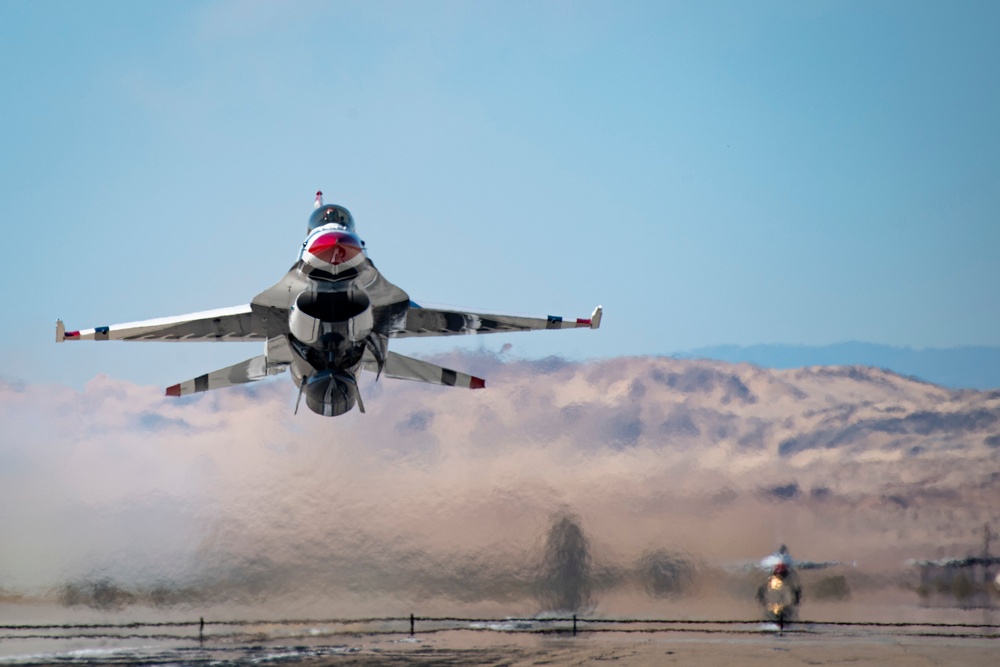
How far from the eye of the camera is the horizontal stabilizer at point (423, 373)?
38.3 metres

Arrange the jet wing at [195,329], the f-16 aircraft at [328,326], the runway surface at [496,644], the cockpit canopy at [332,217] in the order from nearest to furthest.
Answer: the f-16 aircraft at [328,326] → the cockpit canopy at [332,217] → the jet wing at [195,329] → the runway surface at [496,644]

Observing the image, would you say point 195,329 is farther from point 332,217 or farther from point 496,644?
point 496,644

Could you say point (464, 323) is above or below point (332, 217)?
below

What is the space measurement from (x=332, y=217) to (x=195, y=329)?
21.0ft

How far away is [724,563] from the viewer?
40.8 meters

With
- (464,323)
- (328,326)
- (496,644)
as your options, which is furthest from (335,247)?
(496,644)

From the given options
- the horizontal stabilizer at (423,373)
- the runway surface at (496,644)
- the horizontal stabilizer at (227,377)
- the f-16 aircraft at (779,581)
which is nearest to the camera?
the horizontal stabilizer at (227,377)

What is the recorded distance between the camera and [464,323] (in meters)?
37.9

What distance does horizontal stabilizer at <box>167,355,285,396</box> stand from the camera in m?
37.4

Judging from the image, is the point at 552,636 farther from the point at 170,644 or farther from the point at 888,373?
the point at 888,373

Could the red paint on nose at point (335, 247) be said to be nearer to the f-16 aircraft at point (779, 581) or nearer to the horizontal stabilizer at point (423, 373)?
the horizontal stabilizer at point (423, 373)

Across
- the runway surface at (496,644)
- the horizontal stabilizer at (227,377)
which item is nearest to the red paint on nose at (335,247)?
the horizontal stabilizer at (227,377)

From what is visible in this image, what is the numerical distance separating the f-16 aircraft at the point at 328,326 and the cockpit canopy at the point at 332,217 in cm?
3

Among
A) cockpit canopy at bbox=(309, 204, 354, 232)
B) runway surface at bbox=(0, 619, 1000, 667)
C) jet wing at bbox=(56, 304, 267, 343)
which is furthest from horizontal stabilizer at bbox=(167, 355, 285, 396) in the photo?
runway surface at bbox=(0, 619, 1000, 667)
